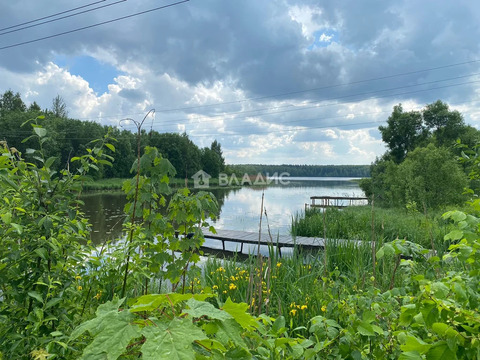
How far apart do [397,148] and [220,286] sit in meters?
39.8

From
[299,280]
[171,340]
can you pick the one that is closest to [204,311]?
[171,340]

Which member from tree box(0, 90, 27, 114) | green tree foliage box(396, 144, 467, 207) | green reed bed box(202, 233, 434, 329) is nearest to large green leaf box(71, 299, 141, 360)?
green reed bed box(202, 233, 434, 329)

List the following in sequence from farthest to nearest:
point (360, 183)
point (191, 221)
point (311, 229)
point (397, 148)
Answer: point (397, 148) < point (360, 183) < point (311, 229) < point (191, 221)

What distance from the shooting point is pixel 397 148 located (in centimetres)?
3856

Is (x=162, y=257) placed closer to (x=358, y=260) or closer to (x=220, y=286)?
(x=220, y=286)

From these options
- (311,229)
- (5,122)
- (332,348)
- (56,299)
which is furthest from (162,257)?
(5,122)

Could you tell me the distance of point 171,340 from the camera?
573 millimetres

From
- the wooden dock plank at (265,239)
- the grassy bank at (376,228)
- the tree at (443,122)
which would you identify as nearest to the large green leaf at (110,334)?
the grassy bank at (376,228)

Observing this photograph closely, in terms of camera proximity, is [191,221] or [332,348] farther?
[191,221]

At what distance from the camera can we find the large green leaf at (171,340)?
544 millimetres

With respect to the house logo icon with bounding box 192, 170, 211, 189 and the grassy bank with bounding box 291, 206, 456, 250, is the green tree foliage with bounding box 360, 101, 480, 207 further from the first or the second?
the house logo icon with bounding box 192, 170, 211, 189

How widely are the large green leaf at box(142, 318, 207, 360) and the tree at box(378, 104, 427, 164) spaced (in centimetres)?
4124

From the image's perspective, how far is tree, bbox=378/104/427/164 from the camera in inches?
1481

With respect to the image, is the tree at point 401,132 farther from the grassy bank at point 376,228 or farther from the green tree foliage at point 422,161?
the grassy bank at point 376,228
